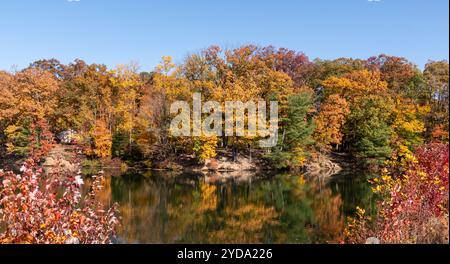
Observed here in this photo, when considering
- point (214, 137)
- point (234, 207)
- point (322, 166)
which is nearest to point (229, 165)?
point (214, 137)

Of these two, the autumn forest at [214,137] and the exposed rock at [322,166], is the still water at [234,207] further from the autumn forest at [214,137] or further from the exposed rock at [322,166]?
the exposed rock at [322,166]

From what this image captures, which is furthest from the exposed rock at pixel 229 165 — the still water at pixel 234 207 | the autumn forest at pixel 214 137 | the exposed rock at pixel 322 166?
the exposed rock at pixel 322 166

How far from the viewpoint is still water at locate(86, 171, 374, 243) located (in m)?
10.0

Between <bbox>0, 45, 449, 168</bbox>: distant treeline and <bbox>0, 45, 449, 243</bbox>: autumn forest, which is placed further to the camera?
<bbox>0, 45, 449, 168</bbox>: distant treeline

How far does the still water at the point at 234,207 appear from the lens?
10.0 metres

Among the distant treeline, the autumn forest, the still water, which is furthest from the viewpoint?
the distant treeline

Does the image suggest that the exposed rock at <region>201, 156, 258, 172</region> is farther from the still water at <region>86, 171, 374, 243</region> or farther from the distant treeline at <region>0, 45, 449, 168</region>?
the still water at <region>86, 171, 374, 243</region>

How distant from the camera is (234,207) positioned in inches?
543

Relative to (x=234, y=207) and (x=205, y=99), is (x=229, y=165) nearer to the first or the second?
(x=205, y=99)

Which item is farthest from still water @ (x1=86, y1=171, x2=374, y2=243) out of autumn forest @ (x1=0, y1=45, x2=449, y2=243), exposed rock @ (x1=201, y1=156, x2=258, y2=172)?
exposed rock @ (x1=201, y1=156, x2=258, y2=172)

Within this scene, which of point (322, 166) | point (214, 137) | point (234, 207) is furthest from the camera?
point (322, 166)

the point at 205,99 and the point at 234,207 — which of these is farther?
the point at 205,99
